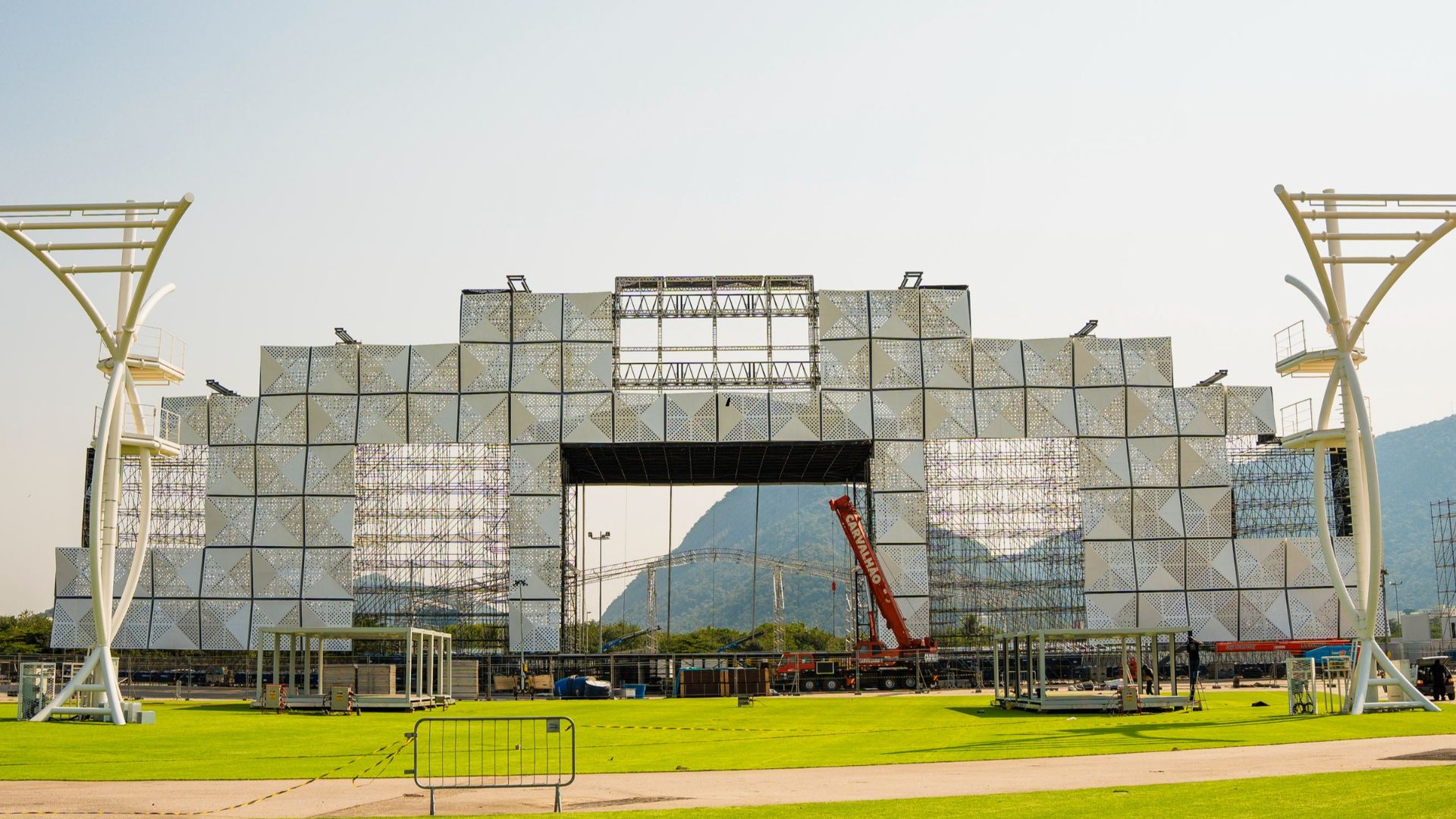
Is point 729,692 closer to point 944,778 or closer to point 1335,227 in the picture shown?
point 1335,227

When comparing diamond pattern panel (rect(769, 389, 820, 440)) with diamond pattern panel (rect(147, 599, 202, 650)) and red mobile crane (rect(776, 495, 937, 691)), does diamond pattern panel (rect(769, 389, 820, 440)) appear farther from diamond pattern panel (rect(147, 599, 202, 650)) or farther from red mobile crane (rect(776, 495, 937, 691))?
diamond pattern panel (rect(147, 599, 202, 650))

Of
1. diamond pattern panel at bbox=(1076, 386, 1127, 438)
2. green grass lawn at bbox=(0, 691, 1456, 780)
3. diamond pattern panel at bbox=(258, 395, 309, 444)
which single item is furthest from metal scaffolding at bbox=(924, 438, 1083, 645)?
diamond pattern panel at bbox=(258, 395, 309, 444)

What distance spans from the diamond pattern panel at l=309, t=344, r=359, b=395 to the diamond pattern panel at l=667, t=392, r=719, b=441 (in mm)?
15097

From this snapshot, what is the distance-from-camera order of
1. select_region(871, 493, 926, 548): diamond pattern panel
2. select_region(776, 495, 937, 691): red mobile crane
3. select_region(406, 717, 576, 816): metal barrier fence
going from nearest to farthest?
select_region(406, 717, 576, 816): metal barrier fence, select_region(776, 495, 937, 691): red mobile crane, select_region(871, 493, 926, 548): diamond pattern panel

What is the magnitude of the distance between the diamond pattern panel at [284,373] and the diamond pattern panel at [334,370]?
345 mm

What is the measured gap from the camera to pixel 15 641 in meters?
95.8

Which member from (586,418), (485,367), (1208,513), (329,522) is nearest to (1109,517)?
(1208,513)

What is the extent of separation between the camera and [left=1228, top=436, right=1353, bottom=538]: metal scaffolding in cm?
6625

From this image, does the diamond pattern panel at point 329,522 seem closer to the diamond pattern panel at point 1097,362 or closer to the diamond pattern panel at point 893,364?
the diamond pattern panel at point 893,364

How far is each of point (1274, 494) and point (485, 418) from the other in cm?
3854

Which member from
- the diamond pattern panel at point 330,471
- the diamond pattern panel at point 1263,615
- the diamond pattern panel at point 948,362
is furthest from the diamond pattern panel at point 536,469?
the diamond pattern panel at point 1263,615

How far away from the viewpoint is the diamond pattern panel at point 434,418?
63.4 metres

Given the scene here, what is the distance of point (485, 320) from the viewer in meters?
64.0

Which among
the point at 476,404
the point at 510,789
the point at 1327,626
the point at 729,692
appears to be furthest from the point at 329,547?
the point at 510,789
